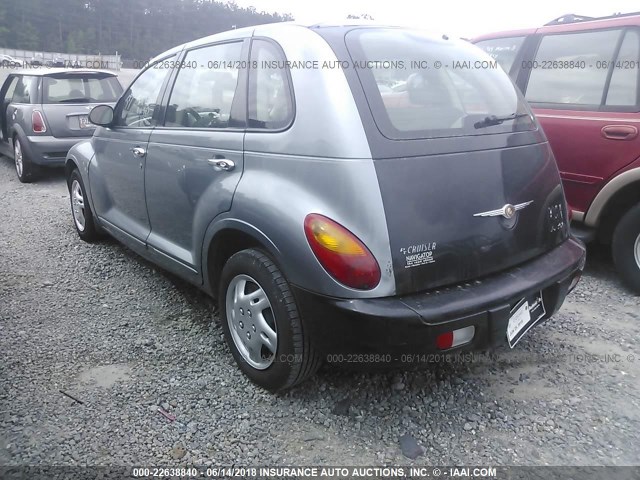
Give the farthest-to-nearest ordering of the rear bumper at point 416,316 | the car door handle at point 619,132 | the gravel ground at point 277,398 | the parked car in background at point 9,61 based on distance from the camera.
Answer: the parked car in background at point 9,61, the car door handle at point 619,132, the gravel ground at point 277,398, the rear bumper at point 416,316

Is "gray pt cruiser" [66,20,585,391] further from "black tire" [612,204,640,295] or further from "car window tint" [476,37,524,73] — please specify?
"car window tint" [476,37,524,73]

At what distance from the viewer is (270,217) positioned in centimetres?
213

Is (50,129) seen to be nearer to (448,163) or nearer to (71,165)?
(71,165)

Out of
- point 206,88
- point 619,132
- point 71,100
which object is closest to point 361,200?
point 206,88

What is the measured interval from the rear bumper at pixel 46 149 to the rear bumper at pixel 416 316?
6003mm

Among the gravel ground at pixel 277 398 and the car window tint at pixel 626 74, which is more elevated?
the car window tint at pixel 626 74

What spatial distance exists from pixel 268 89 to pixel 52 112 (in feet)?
18.5

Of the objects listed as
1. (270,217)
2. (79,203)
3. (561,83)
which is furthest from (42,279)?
(561,83)

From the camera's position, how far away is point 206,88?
2803mm

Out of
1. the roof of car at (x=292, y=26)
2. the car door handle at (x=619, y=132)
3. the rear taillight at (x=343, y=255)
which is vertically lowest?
the rear taillight at (x=343, y=255)

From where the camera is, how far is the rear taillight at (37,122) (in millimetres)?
6762

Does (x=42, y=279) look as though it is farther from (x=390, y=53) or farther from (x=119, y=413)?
(x=390, y=53)

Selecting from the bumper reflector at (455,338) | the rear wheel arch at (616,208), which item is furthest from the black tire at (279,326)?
the rear wheel arch at (616,208)

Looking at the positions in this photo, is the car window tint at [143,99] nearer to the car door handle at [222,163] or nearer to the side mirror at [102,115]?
the side mirror at [102,115]
